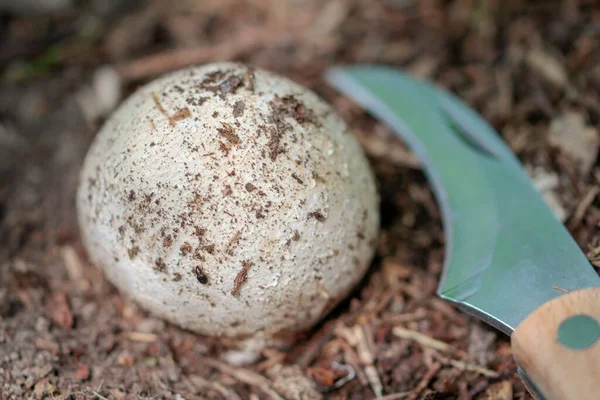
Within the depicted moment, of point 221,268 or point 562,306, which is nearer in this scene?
point 562,306

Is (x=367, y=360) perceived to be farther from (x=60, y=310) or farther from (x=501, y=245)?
(x=60, y=310)

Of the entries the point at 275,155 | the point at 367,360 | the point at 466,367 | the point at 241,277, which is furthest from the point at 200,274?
the point at 466,367

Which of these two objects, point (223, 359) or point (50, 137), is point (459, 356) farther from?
point (50, 137)

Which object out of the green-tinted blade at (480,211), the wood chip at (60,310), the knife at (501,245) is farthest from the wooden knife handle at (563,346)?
the wood chip at (60,310)

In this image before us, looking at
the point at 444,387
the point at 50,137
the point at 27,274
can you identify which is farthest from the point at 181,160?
the point at 50,137

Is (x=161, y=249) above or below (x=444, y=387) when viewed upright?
above

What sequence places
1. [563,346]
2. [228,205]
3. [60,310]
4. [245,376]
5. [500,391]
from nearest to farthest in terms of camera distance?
1. [563,346]
2. [228,205]
3. [500,391]
4. [245,376]
5. [60,310]

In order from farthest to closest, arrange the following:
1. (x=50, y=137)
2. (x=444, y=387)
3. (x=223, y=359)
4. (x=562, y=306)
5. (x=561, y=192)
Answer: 1. (x=50, y=137)
2. (x=561, y=192)
3. (x=223, y=359)
4. (x=444, y=387)
5. (x=562, y=306)
